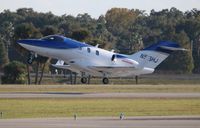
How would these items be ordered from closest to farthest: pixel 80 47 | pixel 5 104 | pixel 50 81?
pixel 5 104
pixel 80 47
pixel 50 81

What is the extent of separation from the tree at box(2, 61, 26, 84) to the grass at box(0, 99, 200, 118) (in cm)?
4630

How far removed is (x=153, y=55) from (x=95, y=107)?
31.6m

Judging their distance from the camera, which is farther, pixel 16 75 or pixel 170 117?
pixel 16 75

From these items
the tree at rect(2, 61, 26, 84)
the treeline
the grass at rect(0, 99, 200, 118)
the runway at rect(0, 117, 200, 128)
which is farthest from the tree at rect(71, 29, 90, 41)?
the runway at rect(0, 117, 200, 128)

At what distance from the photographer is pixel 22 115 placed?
44.6m

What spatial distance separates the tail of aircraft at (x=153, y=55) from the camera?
79.9 m

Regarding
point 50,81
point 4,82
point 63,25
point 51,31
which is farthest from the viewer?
point 63,25

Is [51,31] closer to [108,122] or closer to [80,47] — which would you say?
[80,47]

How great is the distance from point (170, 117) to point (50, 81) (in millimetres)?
69384

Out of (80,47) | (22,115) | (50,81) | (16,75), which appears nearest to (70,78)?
(50,81)

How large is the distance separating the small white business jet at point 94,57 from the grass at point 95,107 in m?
22.3

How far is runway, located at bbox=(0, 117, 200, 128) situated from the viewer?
36.3 metres

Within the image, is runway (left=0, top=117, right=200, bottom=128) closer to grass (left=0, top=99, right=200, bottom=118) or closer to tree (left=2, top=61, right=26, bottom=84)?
grass (left=0, top=99, right=200, bottom=118)

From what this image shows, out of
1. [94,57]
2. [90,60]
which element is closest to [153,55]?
[94,57]
